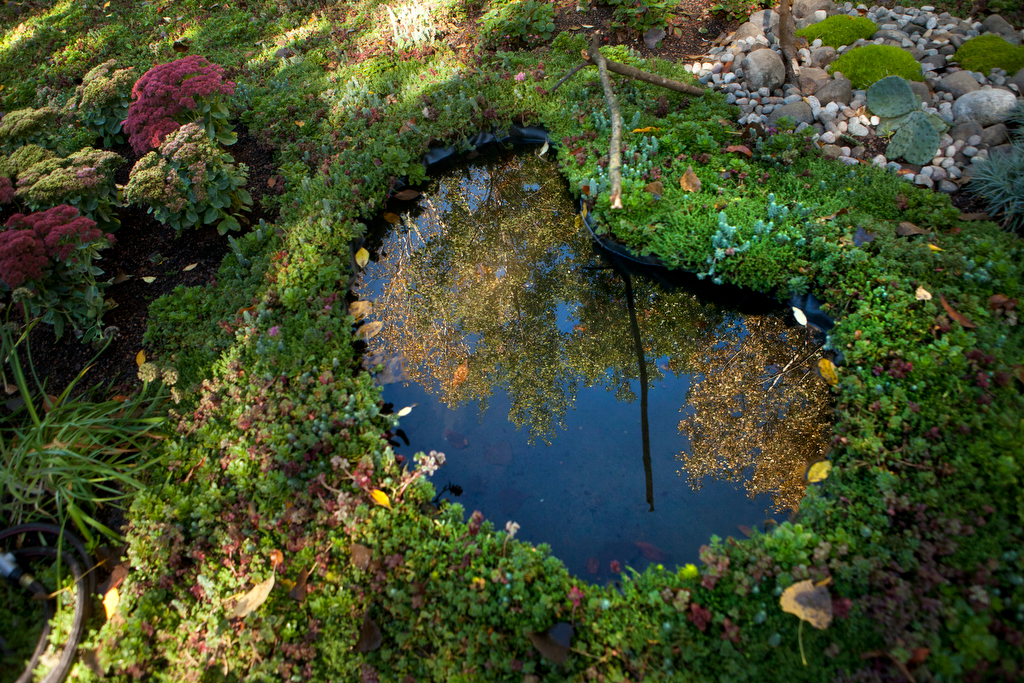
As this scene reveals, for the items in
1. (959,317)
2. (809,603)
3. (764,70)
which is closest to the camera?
(809,603)

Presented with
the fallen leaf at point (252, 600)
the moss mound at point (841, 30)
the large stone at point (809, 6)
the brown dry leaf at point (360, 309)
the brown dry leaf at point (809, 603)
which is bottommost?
the brown dry leaf at point (809, 603)

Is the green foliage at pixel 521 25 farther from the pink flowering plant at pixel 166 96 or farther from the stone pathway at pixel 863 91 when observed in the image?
the pink flowering plant at pixel 166 96

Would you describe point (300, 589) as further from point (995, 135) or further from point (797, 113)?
point (995, 135)

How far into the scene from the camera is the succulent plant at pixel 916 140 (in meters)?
4.92

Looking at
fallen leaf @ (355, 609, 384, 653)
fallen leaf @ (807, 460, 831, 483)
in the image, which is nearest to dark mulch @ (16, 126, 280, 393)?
fallen leaf @ (355, 609, 384, 653)

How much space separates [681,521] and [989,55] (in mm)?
6379

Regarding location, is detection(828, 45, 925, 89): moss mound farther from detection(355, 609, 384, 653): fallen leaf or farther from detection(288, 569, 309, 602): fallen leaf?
detection(288, 569, 309, 602): fallen leaf

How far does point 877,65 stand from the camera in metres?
5.68

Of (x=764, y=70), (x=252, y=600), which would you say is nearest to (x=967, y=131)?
(x=764, y=70)

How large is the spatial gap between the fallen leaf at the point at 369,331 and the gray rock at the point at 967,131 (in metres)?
6.01

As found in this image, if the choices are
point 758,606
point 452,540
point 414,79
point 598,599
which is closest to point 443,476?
point 452,540

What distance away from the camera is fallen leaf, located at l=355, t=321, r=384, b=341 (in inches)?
179

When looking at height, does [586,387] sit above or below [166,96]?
below

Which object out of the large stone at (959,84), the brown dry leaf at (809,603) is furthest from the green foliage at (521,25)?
the brown dry leaf at (809,603)
